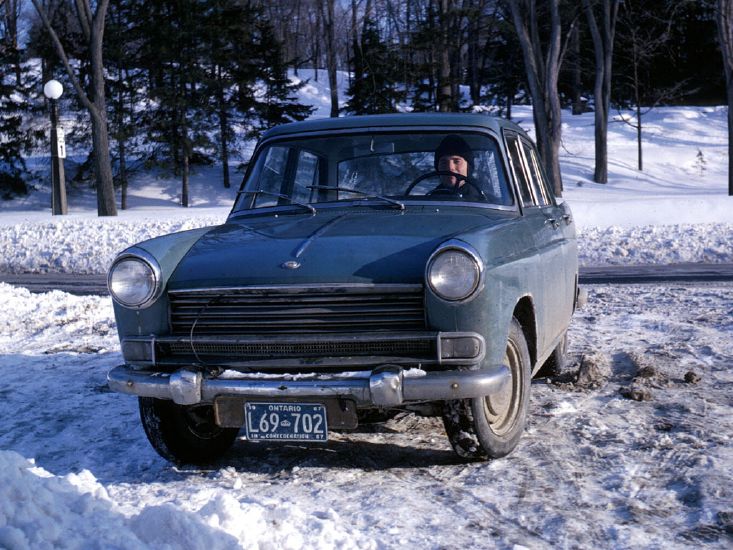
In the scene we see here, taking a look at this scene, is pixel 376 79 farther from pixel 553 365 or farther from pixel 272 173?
pixel 272 173

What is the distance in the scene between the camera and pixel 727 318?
8422mm

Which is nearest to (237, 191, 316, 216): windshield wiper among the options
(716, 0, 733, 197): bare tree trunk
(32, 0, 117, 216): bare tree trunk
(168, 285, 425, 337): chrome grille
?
(168, 285, 425, 337): chrome grille

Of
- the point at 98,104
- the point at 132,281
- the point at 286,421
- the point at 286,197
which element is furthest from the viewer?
the point at 98,104

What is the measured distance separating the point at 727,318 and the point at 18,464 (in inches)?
261

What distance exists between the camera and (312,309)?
4176 millimetres

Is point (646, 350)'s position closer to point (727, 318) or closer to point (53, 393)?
point (727, 318)

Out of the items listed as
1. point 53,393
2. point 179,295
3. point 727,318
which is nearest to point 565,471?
point 179,295

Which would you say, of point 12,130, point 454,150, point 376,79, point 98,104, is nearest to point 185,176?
point 376,79

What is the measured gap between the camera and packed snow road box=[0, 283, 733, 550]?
3.36 metres

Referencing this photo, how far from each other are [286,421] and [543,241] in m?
2.00

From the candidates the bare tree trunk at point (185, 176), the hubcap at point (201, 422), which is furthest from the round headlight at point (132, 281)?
the bare tree trunk at point (185, 176)

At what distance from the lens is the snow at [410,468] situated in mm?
3385

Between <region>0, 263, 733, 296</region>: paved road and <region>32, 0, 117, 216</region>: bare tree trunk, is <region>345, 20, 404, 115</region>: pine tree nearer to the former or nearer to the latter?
<region>32, 0, 117, 216</region>: bare tree trunk

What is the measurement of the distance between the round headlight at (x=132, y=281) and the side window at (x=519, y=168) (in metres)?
2.20
